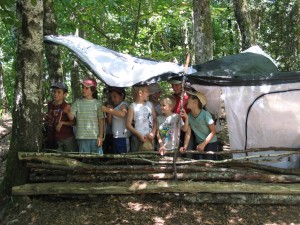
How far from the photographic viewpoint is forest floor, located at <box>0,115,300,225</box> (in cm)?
426

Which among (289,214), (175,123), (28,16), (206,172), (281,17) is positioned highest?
(281,17)

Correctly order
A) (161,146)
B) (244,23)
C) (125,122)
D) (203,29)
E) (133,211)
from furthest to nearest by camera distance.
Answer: (244,23), (203,29), (125,122), (161,146), (133,211)

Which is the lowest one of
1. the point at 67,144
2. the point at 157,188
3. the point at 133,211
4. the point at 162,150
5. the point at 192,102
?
the point at 133,211

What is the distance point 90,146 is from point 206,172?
1761 mm

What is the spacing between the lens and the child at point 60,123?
503 cm

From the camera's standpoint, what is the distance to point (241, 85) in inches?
193

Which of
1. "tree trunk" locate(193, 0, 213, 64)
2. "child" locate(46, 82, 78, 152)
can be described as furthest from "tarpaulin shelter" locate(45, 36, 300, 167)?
"tree trunk" locate(193, 0, 213, 64)

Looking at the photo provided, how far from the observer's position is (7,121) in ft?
35.9

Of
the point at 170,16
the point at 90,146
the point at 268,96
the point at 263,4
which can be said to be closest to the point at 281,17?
the point at 263,4

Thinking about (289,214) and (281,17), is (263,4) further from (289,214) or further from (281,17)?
(289,214)

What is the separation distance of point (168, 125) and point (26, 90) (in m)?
2.07

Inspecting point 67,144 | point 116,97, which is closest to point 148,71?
point 116,97

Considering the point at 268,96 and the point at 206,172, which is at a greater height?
the point at 268,96

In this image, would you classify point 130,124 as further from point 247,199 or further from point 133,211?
point 247,199
